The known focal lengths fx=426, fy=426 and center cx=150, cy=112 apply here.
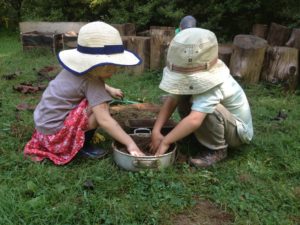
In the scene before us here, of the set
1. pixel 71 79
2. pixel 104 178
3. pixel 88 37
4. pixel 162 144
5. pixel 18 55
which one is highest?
pixel 88 37

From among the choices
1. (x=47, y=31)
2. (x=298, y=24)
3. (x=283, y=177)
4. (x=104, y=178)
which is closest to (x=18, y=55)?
(x=47, y=31)

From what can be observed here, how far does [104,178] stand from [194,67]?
919mm

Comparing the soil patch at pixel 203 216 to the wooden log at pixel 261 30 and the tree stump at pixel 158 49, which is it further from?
the wooden log at pixel 261 30

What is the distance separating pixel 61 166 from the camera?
9.57 feet

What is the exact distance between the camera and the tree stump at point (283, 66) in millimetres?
4758

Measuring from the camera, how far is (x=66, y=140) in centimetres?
294

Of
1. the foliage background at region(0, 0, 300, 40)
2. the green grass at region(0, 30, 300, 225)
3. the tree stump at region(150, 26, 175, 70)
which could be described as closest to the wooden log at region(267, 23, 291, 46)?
the foliage background at region(0, 0, 300, 40)

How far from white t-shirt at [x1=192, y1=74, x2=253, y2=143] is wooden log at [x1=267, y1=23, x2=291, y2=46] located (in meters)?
3.51

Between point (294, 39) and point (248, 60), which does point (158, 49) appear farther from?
point (294, 39)

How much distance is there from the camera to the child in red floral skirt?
9.09 feet

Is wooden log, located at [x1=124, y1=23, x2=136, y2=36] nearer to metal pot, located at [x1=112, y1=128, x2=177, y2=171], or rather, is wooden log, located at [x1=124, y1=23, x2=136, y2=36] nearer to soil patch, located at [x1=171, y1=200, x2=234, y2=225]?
metal pot, located at [x1=112, y1=128, x2=177, y2=171]

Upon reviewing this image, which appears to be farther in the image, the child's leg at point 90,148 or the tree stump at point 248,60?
the tree stump at point 248,60

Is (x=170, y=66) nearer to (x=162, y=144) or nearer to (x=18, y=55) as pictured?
(x=162, y=144)

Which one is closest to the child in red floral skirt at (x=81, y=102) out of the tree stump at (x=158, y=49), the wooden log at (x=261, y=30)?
the tree stump at (x=158, y=49)
